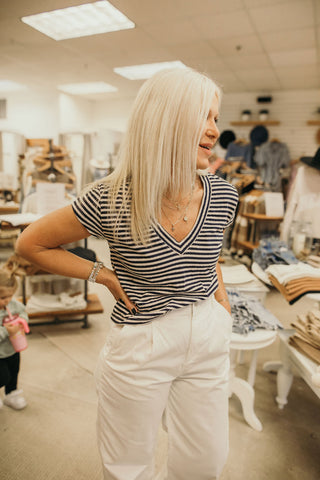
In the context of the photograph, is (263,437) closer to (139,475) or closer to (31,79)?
(139,475)

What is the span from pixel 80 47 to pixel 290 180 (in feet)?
16.5

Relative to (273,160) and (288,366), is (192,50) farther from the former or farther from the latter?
(288,366)

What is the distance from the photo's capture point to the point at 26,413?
2107 millimetres

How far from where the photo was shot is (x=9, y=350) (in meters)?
2.02

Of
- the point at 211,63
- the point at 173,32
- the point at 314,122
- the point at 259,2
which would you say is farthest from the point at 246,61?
the point at 314,122

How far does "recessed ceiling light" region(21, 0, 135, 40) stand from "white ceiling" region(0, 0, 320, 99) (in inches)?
5.0

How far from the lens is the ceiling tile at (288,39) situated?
4219 millimetres

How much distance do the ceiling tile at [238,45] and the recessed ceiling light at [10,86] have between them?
5536mm

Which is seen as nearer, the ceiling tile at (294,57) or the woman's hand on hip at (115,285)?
the woman's hand on hip at (115,285)

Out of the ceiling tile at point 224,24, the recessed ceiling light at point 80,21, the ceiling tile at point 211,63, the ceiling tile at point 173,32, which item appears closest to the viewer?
the ceiling tile at point 224,24

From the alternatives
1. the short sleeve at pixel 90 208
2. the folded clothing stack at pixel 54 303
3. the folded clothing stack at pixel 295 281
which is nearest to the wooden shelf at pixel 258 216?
the folded clothing stack at pixel 295 281

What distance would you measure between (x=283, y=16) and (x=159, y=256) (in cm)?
417

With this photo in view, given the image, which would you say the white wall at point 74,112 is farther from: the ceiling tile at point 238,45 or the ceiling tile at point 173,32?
the ceiling tile at point 238,45

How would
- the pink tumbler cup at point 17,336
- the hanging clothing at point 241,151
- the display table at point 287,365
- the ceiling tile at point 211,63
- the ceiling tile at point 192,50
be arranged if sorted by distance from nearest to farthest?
the display table at point 287,365 → the pink tumbler cup at point 17,336 → the ceiling tile at point 192,50 → the ceiling tile at point 211,63 → the hanging clothing at point 241,151
